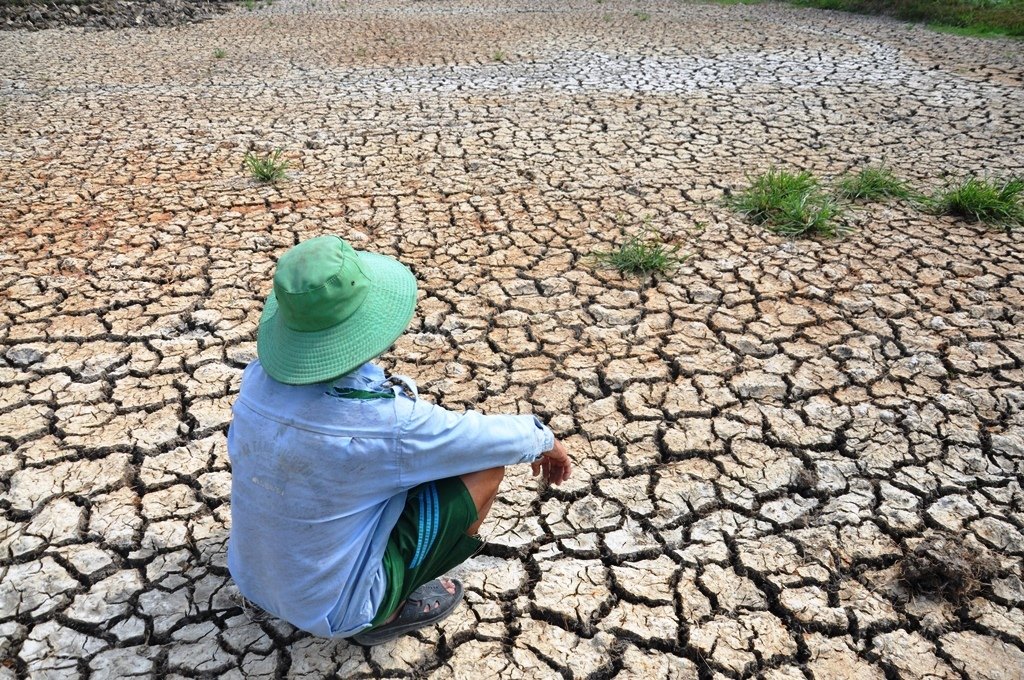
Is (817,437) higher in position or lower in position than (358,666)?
higher

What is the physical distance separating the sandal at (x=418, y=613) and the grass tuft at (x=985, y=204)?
3.55 m

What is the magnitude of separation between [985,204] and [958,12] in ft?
23.5

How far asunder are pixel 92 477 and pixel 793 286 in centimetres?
290

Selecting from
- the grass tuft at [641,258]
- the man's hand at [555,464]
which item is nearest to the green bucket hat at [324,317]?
the man's hand at [555,464]

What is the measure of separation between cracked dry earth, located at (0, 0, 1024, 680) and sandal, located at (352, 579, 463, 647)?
4 centimetres

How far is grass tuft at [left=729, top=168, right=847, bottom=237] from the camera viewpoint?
3.97 meters

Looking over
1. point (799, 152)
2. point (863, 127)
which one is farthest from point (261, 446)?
point (863, 127)

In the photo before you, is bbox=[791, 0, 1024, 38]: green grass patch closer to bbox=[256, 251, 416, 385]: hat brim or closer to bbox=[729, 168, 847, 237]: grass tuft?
bbox=[729, 168, 847, 237]: grass tuft

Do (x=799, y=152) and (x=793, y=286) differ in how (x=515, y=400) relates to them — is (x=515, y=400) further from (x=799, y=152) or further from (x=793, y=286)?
(x=799, y=152)

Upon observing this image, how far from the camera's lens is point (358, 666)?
6.16ft

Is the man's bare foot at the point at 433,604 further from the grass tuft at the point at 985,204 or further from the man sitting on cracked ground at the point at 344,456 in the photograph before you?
the grass tuft at the point at 985,204

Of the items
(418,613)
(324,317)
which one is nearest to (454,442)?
(324,317)

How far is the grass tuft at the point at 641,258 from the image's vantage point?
3611 millimetres

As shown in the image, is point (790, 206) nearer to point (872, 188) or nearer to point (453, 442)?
point (872, 188)
